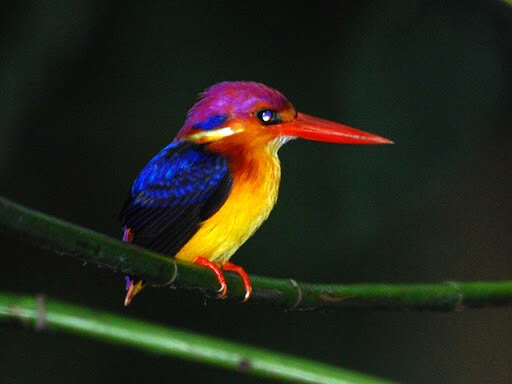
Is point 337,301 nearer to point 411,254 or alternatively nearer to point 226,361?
point 226,361

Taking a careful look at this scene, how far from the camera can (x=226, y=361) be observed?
1.69 ft

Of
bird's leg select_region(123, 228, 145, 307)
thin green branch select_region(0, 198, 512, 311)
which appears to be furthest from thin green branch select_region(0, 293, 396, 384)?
bird's leg select_region(123, 228, 145, 307)

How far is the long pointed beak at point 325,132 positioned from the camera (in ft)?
3.50

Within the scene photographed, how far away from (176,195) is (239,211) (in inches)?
4.3

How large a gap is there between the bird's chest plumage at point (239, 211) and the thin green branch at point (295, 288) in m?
0.29

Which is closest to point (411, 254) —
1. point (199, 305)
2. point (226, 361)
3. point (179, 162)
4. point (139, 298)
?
point (199, 305)

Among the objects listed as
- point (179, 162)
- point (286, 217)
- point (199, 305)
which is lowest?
point (199, 305)

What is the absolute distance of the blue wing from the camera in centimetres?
123

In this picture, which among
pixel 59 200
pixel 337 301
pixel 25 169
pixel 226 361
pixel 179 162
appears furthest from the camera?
pixel 59 200

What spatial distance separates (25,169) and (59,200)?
0.61 feet

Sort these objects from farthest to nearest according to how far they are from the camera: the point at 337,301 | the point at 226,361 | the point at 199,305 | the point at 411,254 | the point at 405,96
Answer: the point at 411,254, the point at 199,305, the point at 405,96, the point at 337,301, the point at 226,361

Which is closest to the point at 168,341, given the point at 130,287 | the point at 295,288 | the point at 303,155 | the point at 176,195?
the point at 295,288

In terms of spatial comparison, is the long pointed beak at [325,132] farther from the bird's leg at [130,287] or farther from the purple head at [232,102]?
the bird's leg at [130,287]

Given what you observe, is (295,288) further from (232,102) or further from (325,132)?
(232,102)
